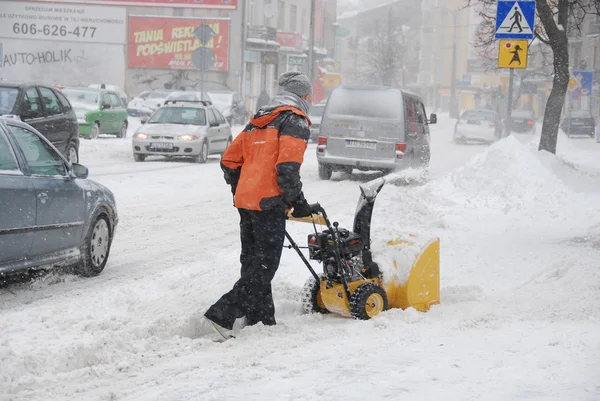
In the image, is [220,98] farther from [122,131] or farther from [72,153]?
[72,153]

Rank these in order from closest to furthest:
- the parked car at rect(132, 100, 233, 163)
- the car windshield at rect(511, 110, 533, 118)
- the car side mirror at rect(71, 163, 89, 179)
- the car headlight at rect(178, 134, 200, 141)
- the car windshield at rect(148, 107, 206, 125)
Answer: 1. the car side mirror at rect(71, 163, 89, 179)
2. the parked car at rect(132, 100, 233, 163)
3. the car headlight at rect(178, 134, 200, 141)
4. the car windshield at rect(148, 107, 206, 125)
5. the car windshield at rect(511, 110, 533, 118)

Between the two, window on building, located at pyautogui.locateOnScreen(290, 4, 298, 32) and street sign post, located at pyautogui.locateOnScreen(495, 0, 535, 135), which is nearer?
street sign post, located at pyautogui.locateOnScreen(495, 0, 535, 135)

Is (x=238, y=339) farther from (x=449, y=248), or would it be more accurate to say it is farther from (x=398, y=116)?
(x=398, y=116)

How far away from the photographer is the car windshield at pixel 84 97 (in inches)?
1032

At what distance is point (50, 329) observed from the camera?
5883mm

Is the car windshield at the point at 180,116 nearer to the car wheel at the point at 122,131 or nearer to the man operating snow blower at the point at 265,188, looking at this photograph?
the car wheel at the point at 122,131

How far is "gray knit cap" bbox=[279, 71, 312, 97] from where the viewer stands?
589 cm

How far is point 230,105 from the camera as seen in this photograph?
3847cm

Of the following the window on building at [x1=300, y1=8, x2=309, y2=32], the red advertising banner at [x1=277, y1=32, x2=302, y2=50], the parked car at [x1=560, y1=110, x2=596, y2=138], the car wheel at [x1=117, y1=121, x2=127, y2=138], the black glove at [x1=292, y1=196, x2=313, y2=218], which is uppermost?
the window on building at [x1=300, y1=8, x2=309, y2=32]

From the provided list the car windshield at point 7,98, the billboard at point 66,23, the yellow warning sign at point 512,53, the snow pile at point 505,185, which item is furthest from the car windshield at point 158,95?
the yellow warning sign at point 512,53

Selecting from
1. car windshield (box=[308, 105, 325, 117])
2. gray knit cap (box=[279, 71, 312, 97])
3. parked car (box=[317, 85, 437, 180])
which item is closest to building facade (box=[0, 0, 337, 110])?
car windshield (box=[308, 105, 325, 117])

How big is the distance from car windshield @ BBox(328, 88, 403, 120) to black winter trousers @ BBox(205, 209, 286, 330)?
12.1 m

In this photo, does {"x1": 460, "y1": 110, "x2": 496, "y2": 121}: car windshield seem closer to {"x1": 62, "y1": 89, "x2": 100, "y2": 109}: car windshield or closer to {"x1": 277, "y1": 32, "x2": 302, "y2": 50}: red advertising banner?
{"x1": 62, "y1": 89, "x2": 100, "y2": 109}: car windshield

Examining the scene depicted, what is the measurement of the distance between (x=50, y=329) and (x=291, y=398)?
227cm
